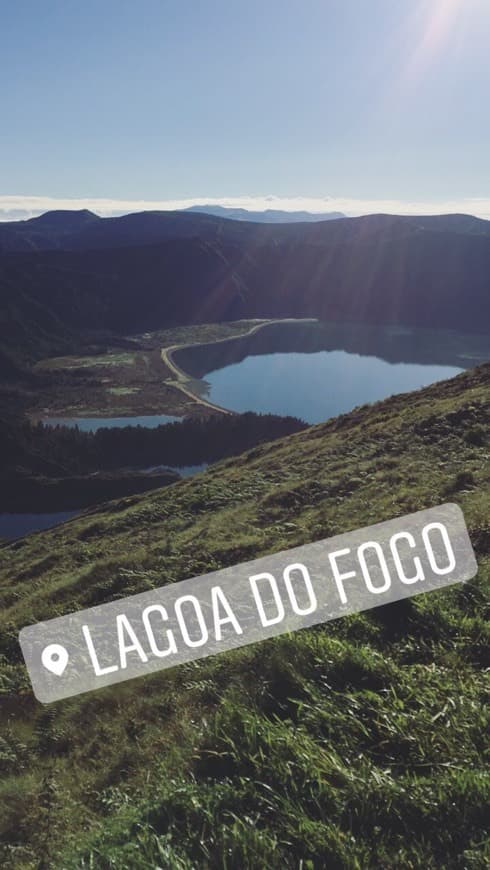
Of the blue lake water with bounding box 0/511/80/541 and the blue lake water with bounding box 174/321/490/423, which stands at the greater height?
the blue lake water with bounding box 174/321/490/423

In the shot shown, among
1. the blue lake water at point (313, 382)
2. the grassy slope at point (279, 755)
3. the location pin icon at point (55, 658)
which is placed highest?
the grassy slope at point (279, 755)

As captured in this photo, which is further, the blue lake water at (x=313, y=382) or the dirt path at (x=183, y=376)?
the blue lake water at (x=313, y=382)

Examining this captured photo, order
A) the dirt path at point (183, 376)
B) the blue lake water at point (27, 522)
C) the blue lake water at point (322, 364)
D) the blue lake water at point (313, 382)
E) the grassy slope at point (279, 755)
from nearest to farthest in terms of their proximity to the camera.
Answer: the grassy slope at point (279, 755) < the blue lake water at point (27, 522) < the dirt path at point (183, 376) < the blue lake water at point (313, 382) < the blue lake water at point (322, 364)

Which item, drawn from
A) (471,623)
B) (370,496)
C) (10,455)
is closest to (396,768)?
(471,623)

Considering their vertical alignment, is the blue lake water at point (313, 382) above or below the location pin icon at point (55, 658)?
below

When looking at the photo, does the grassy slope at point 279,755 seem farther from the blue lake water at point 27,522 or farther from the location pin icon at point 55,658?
the blue lake water at point 27,522

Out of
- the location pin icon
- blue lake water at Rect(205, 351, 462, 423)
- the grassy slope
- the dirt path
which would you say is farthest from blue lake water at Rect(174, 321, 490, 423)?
Answer: the grassy slope

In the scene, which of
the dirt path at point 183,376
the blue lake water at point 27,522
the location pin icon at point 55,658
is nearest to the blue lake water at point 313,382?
the dirt path at point 183,376

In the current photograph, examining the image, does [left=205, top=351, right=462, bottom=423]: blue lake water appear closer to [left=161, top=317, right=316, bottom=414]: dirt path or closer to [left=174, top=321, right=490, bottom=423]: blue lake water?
[left=174, top=321, right=490, bottom=423]: blue lake water
